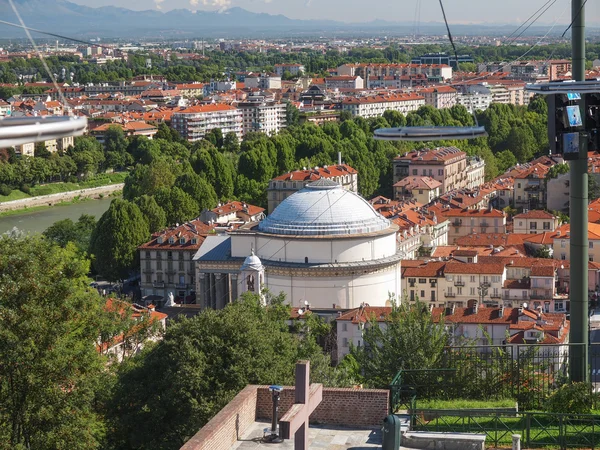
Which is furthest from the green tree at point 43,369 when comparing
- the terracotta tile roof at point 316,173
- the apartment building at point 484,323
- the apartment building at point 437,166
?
the apartment building at point 437,166

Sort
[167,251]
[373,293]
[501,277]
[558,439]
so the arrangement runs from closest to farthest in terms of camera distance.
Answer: [558,439]
[373,293]
[501,277]
[167,251]

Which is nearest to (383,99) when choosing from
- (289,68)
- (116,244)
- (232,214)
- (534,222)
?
(232,214)

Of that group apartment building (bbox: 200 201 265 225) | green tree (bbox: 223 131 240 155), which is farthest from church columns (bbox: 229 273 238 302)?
green tree (bbox: 223 131 240 155)

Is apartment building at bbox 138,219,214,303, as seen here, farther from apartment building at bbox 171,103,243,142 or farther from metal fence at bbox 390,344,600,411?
apartment building at bbox 171,103,243,142

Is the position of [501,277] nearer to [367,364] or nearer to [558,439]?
[367,364]

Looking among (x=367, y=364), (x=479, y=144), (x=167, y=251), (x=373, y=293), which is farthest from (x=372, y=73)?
(x=367, y=364)

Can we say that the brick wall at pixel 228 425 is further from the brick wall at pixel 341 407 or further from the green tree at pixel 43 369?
the green tree at pixel 43 369

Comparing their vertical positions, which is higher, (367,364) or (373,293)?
(367,364)
